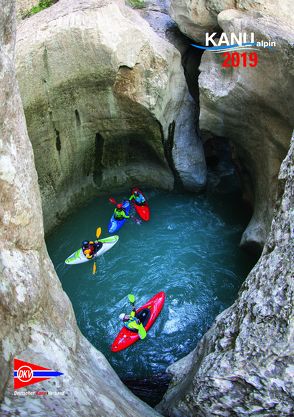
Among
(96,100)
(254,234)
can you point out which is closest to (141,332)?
(254,234)

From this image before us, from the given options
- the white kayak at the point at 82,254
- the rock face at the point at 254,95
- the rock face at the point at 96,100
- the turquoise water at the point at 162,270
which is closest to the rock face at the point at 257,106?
the rock face at the point at 254,95

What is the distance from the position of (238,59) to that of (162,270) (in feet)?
15.6

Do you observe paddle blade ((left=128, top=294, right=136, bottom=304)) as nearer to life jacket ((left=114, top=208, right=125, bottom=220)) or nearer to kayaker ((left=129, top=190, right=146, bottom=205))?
life jacket ((left=114, top=208, right=125, bottom=220))

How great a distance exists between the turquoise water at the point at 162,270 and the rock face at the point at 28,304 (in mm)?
2618

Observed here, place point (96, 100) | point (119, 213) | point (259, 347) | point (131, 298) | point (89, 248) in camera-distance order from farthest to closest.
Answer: point (119, 213)
point (96, 100)
point (89, 248)
point (131, 298)
point (259, 347)

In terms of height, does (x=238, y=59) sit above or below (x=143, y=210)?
above

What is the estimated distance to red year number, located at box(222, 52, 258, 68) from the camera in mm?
7249

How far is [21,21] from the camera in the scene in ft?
27.5

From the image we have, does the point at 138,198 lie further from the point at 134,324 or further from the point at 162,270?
the point at 134,324

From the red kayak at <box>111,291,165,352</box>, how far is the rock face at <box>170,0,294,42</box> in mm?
5900

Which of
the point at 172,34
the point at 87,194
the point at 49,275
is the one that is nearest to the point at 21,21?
the point at 172,34

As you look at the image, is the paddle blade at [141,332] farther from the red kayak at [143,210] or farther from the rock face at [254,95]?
the red kayak at [143,210]

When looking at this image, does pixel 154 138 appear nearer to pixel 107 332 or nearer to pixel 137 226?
pixel 137 226

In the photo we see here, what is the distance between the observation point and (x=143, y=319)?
25.1ft
